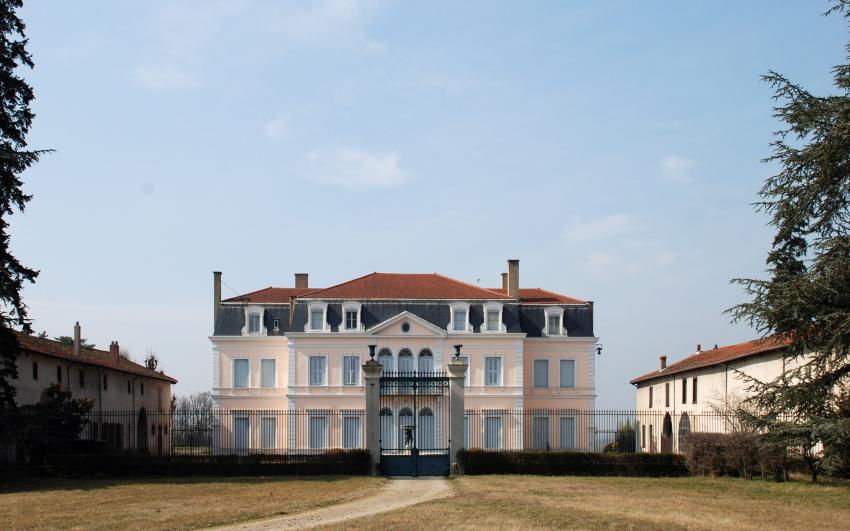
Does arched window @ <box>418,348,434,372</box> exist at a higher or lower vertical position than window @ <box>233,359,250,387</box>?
higher

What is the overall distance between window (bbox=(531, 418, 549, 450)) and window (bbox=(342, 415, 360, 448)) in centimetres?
922

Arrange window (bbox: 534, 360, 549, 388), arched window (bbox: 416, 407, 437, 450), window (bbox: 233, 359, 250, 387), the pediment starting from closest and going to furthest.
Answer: arched window (bbox: 416, 407, 437, 450) < the pediment < window (bbox: 233, 359, 250, 387) < window (bbox: 534, 360, 549, 388)

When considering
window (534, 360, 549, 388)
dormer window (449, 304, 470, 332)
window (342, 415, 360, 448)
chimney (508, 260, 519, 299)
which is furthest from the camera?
chimney (508, 260, 519, 299)

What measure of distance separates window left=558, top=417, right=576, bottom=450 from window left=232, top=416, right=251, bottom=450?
16.3 metres

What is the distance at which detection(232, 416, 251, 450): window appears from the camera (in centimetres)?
4916

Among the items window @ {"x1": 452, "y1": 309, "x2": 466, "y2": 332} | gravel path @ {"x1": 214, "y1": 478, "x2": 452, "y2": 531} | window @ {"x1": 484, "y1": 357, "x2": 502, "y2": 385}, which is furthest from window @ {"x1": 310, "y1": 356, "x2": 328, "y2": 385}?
gravel path @ {"x1": 214, "y1": 478, "x2": 452, "y2": 531}

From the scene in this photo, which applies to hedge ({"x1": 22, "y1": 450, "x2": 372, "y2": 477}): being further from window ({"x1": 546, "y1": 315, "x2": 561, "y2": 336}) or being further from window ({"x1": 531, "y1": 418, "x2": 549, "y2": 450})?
window ({"x1": 546, "y1": 315, "x2": 561, "y2": 336})

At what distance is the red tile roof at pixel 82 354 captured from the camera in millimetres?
36516

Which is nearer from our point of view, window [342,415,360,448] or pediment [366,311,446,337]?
window [342,415,360,448]

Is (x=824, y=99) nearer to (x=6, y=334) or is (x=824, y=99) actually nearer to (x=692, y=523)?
(x=692, y=523)

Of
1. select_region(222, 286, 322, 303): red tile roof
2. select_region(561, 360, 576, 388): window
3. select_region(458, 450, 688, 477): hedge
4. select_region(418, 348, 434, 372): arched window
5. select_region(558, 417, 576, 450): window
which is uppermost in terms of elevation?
select_region(222, 286, 322, 303): red tile roof

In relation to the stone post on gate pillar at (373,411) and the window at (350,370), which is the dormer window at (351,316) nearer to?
the window at (350,370)

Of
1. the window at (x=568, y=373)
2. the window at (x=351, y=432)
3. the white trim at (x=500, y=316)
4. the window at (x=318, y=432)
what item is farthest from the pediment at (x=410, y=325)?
the window at (x=568, y=373)

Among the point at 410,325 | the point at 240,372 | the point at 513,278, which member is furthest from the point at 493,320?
the point at 240,372
